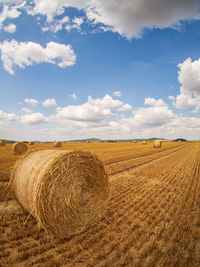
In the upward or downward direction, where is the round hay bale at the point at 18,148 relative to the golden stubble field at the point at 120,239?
upward

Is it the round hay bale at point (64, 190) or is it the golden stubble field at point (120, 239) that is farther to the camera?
the round hay bale at point (64, 190)

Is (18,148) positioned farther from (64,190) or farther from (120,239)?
(120,239)

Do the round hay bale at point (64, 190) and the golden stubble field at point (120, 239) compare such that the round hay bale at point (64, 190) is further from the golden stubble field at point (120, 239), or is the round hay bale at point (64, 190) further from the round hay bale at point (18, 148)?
the round hay bale at point (18, 148)

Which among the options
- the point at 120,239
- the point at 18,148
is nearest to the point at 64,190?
the point at 120,239

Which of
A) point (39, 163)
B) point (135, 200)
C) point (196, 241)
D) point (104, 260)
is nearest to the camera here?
point (104, 260)

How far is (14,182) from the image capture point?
5004 mm

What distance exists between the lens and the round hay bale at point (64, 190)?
3.72 meters

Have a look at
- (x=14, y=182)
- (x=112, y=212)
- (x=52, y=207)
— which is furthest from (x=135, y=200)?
(x=14, y=182)

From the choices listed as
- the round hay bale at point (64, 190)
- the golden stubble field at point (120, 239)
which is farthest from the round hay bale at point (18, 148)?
the round hay bale at point (64, 190)

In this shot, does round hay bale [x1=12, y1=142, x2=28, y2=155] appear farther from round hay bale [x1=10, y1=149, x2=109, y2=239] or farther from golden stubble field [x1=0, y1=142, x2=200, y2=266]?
round hay bale [x1=10, y1=149, x2=109, y2=239]

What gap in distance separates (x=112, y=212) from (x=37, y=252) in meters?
2.41

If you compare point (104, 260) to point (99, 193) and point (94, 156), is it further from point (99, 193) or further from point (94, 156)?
point (94, 156)

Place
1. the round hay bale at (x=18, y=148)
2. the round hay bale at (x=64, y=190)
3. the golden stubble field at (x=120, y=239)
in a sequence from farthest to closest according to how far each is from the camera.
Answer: the round hay bale at (x=18, y=148), the round hay bale at (x=64, y=190), the golden stubble field at (x=120, y=239)

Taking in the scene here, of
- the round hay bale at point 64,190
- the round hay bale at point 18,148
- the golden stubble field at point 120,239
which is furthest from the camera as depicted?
the round hay bale at point 18,148
